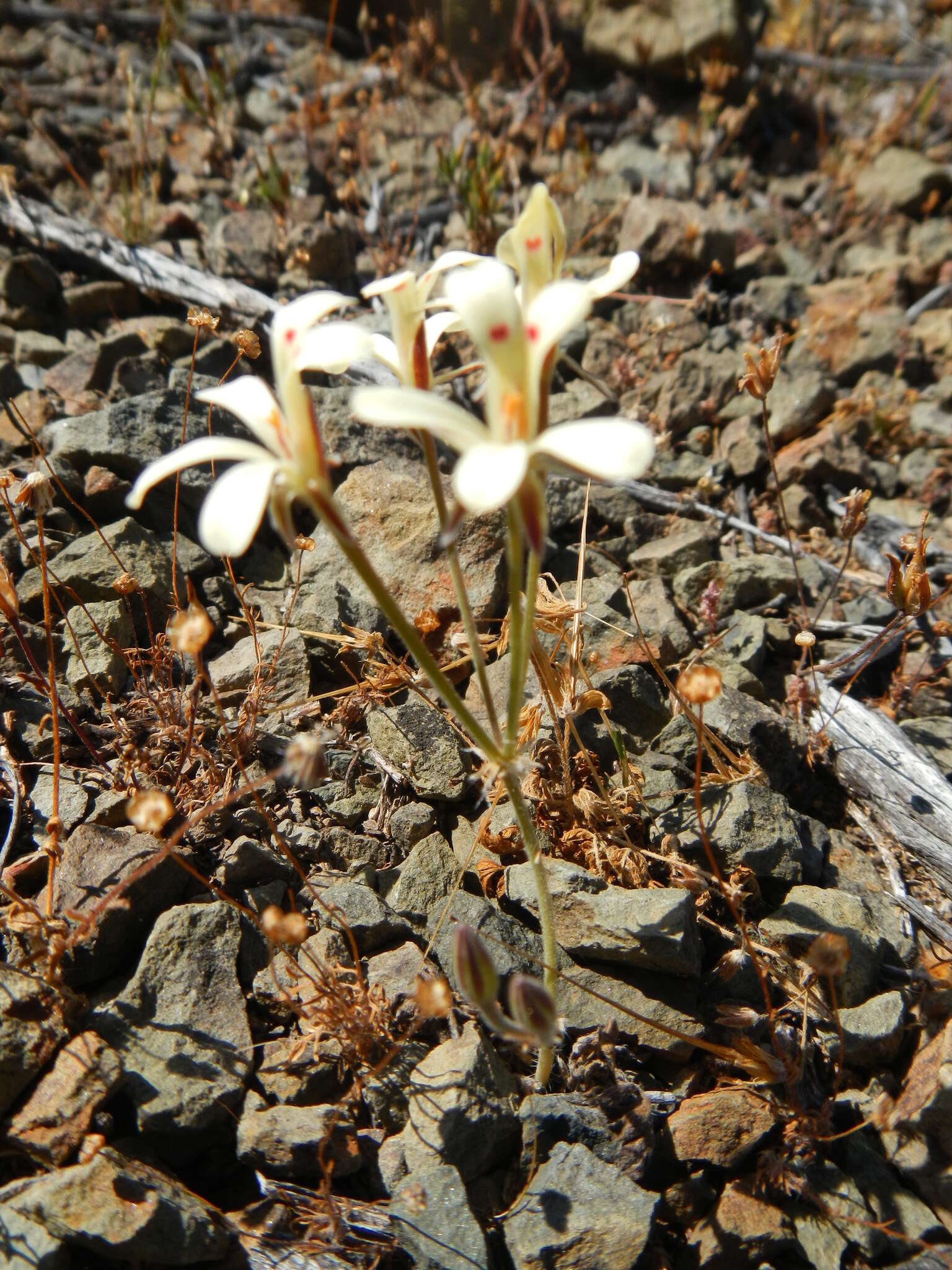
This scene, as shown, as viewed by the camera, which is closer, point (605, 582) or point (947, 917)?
point (947, 917)

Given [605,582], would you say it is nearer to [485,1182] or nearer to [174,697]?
[174,697]

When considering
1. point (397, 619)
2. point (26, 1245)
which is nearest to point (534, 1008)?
point (397, 619)

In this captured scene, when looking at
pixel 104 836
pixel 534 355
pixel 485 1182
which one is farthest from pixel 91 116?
pixel 485 1182

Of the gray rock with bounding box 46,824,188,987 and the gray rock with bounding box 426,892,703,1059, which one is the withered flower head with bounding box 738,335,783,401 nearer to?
the gray rock with bounding box 426,892,703,1059

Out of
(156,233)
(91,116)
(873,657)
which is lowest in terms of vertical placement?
(873,657)

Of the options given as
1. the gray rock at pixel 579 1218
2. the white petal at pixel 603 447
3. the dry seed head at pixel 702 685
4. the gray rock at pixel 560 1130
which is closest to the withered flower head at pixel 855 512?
the dry seed head at pixel 702 685

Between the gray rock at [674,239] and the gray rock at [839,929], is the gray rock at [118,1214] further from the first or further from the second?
the gray rock at [674,239]

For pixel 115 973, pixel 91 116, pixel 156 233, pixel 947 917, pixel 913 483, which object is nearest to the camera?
pixel 115 973
